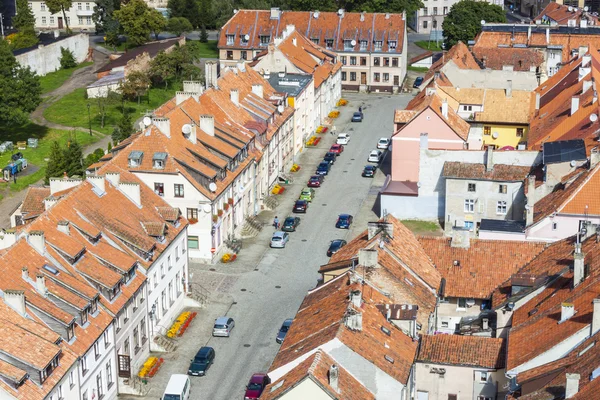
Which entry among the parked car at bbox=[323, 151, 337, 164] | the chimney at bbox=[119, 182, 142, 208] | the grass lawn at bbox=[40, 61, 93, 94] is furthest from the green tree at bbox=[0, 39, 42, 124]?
the chimney at bbox=[119, 182, 142, 208]

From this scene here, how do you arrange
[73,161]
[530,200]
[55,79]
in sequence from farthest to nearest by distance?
1. [55,79]
2. [73,161]
3. [530,200]

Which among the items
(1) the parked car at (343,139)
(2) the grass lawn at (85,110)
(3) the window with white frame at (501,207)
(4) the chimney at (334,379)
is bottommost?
(1) the parked car at (343,139)

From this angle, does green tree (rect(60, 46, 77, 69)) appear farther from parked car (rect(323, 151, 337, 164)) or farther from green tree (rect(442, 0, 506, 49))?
green tree (rect(442, 0, 506, 49))

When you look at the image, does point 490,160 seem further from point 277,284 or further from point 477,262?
point 277,284

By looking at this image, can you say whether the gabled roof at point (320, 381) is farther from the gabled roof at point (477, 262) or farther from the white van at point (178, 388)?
the gabled roof at point (477, 262)

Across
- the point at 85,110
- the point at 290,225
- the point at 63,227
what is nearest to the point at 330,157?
the point at 290,225

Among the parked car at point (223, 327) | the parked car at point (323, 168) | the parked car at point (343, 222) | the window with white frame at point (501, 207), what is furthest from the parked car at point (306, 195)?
the parked car at point (223, 327)
